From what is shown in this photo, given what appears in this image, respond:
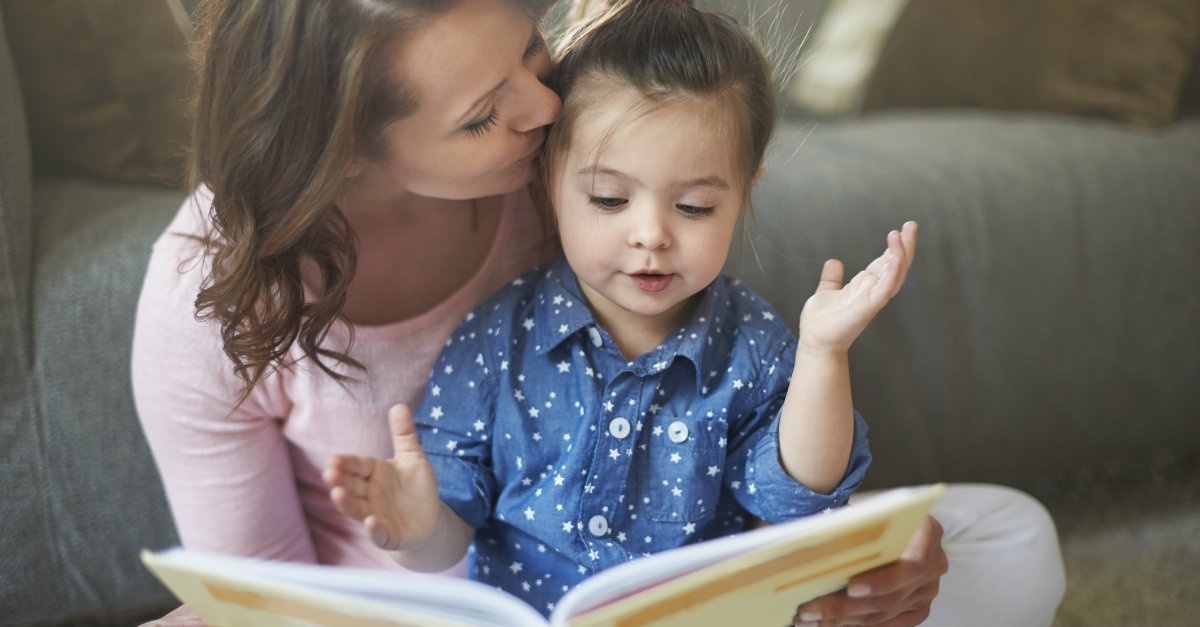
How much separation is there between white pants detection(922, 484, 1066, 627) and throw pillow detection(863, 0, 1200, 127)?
0.82 metres

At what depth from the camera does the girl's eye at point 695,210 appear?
0.88m

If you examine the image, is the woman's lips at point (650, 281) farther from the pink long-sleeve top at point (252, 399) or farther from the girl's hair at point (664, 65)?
the pink long-sleeve top at point (252, 399)

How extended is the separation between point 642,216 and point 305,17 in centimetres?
29

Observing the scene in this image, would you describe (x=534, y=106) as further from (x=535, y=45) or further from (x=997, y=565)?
(x=997, y=565)

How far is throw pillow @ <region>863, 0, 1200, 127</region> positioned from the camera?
1713 millimetres

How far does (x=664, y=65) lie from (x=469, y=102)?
16 centimetres

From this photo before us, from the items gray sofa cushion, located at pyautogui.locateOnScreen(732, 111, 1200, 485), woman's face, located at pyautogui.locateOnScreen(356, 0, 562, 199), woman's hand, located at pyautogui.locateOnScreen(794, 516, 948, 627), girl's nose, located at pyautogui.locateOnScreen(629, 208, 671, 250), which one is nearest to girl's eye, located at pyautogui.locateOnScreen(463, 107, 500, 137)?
woman's face, located at pyautogui.locateOnScreen(356, 0, 562, 199)

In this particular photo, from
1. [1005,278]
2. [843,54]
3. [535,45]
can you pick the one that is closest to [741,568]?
[535,45]

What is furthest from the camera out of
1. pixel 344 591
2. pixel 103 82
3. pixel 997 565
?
pixel 103 82

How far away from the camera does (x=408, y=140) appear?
2.85ft

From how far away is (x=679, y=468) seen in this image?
936mm

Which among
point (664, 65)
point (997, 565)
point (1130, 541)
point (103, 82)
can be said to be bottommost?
point (1130, 541)

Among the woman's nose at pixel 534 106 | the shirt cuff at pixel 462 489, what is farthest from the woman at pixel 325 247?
the shirt cuff at pixel 462 489

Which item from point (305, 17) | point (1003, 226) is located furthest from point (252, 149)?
point (1003, 226)
